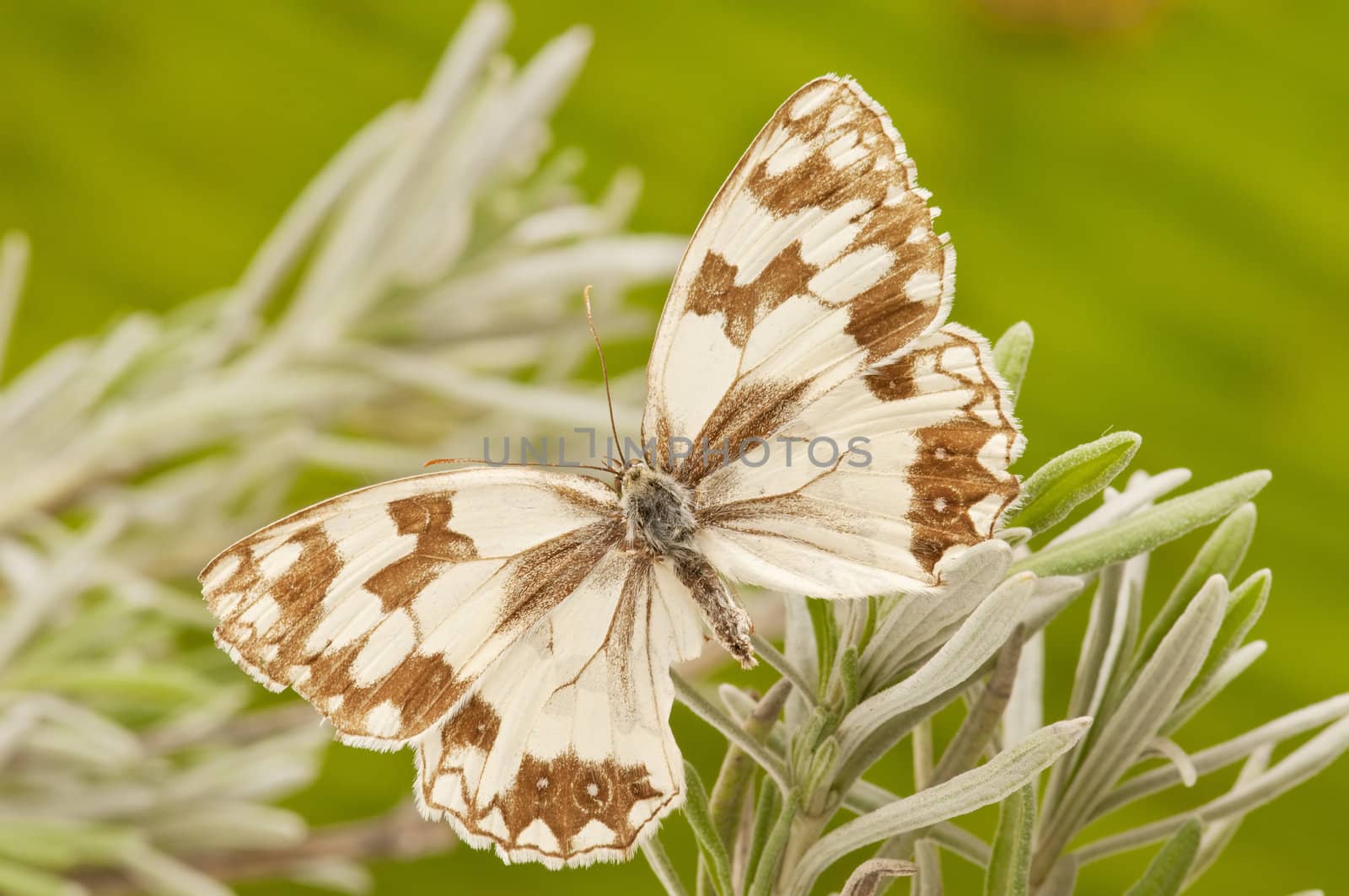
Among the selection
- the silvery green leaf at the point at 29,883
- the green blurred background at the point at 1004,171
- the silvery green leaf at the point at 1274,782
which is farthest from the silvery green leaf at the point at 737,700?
the green blurred background at the point at 1004,171

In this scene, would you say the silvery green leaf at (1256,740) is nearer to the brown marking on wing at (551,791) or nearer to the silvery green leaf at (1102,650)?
the silvery green leaf at (1102,650)

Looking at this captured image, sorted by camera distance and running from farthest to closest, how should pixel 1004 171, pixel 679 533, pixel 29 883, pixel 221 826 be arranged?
pixel 1004 171, pixel 221 826, pixel 29 883, pixel 679 533

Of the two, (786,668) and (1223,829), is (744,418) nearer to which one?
(786,668)

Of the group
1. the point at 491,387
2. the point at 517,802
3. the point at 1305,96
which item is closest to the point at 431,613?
the point at 517,802

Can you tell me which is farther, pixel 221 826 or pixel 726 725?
pixel 221 826

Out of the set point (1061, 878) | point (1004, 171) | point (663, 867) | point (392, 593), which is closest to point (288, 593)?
point (392, 593)

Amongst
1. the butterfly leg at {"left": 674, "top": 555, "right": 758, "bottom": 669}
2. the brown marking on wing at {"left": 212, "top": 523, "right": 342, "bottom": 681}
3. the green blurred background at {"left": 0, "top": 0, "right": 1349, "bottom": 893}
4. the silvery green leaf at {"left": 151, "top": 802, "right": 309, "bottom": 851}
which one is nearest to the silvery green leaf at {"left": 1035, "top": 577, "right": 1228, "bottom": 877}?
the butterfly leg at {"left": 674, "top": 555, "right": 758, "bottom": 669}
